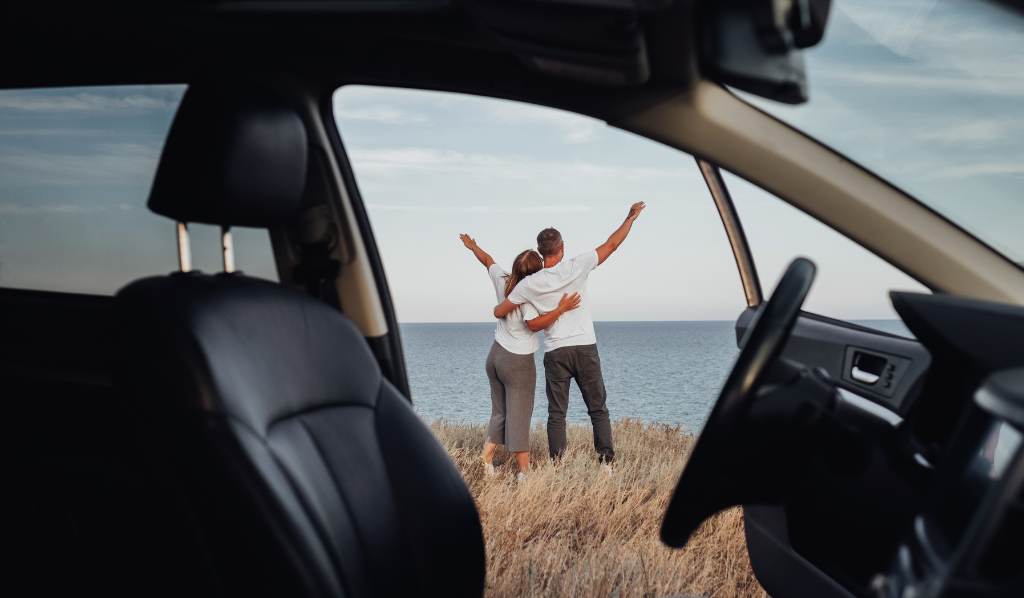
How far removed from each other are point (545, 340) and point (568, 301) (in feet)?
1.33

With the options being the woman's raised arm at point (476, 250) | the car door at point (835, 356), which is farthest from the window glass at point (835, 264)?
the woman's raised arm at point (476, 250)

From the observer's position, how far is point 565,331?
Answer: 198 inches

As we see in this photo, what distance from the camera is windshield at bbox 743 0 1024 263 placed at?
153 cm

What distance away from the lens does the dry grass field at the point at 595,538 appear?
2.91m

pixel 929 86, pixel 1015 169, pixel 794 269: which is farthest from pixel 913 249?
pixel 929 86

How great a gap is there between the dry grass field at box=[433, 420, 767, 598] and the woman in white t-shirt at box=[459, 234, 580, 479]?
20cm

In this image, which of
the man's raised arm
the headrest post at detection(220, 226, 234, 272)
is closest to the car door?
the headrest post at detection(220, 226, 234, 272)

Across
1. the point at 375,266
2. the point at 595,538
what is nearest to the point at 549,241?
the point at 595,538

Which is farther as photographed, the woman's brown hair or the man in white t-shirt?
the woman's brown hair

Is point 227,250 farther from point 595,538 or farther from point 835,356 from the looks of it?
point 595,538

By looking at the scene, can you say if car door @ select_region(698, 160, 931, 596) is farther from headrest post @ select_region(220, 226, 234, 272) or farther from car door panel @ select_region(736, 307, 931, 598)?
headrest post @ select_region(220, 226, 234, 272)

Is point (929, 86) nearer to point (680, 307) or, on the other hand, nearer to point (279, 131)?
point (279, 131)

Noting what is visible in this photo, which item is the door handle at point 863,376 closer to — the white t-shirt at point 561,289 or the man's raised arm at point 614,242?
the man's raised arm at point 614,242

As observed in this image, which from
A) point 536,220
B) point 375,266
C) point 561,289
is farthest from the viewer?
point 536,220
